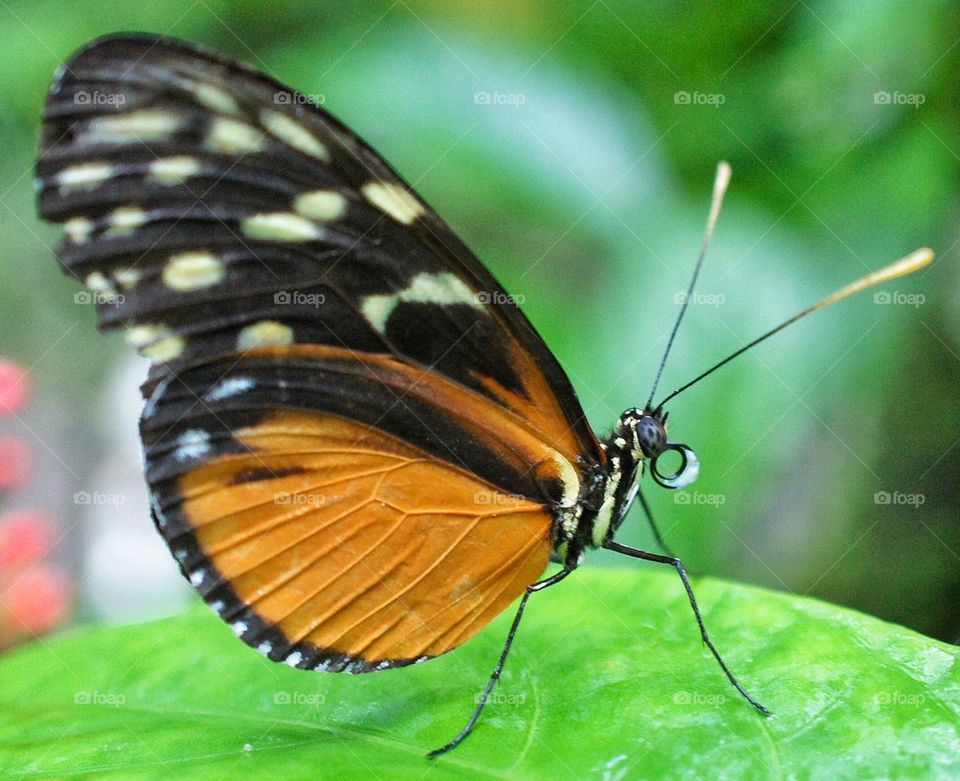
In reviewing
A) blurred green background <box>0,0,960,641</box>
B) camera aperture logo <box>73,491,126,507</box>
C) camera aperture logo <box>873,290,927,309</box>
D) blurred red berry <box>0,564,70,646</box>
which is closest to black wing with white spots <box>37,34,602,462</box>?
blurred green background <box>0,0,960,641</box>

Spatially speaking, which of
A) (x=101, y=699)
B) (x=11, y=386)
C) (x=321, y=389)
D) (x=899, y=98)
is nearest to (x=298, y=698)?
(x=101, y=699)

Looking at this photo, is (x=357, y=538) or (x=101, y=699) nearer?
(x=357, y=538)

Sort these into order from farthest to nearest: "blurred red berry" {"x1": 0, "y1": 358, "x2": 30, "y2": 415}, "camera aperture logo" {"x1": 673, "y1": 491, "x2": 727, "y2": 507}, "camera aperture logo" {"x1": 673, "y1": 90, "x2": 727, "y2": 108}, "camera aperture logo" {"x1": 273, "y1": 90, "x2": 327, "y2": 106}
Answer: "camera aperture logo" {"x1": 673, "y1": 90, "x2": 727, "y2": 108}
"camera aperture logo" {"x1": 673, "y1": 491, "x2": 727, "y2": 507}
"blurred red berry" {"x1": 0, "y1": 358, "x2": 30, "y2": 415}
"camera aperture logo" {"x1": 273, "y1": 90, "x2": 327, "y2": 106}

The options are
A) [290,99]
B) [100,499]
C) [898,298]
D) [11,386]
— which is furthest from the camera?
[100,499]

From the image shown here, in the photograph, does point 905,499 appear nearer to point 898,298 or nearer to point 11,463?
point 898,298

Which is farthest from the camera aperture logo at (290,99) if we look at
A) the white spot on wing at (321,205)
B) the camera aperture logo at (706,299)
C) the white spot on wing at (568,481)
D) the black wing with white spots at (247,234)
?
the camera aperture logo at (706,299)

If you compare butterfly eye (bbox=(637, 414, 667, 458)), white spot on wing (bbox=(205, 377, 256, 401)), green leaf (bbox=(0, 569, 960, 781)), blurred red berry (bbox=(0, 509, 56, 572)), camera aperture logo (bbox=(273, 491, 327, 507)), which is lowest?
green leaf (bbox=(0, 569, 960, 781))

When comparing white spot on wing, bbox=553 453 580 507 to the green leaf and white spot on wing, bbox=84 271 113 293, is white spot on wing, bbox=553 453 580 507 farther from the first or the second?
white spot on wing, bbox=84 271 113 293

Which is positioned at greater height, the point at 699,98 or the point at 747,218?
the point at 699,98
